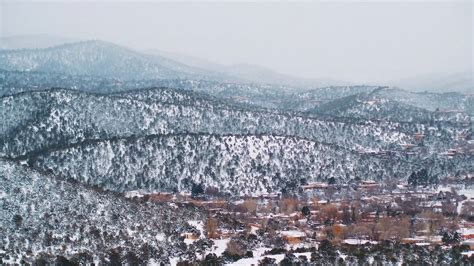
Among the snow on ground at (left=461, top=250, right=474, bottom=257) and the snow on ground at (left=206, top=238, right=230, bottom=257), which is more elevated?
the snow on ground at (left=461, top=250, right=474, bottom=257)

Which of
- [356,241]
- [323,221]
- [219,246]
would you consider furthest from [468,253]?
[219,246]

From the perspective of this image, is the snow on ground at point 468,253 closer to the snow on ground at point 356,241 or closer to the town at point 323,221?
the town at point 323,221

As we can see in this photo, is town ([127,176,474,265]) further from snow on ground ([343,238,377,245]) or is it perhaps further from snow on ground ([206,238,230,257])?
snow on ground ([206,238,230,257])

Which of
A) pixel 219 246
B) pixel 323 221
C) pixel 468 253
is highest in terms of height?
pixel 468 253

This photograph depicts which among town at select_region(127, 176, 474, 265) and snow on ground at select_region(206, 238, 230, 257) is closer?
snow on ground at select_region(206, 238, 230, 257)

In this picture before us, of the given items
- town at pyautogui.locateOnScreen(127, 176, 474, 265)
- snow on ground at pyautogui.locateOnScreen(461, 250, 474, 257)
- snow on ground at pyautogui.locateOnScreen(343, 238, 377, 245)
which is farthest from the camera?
snow on ground at pyautogui.locateOnScreen(343, 238, 377, 245)

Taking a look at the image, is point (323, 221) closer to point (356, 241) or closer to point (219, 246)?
point (356, 241)

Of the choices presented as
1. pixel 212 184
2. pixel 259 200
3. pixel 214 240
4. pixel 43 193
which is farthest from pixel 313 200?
pixel 43 193

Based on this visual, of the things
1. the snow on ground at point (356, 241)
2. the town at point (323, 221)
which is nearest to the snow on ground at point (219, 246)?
the town at point (323, 221)

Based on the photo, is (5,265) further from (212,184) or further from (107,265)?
(212,184)

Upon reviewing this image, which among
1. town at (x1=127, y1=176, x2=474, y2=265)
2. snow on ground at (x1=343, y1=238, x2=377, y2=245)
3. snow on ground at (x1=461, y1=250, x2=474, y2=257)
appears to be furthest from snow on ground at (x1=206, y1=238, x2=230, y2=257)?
snow on ground at (x1=461, y1=250, x2=474, y2=257)

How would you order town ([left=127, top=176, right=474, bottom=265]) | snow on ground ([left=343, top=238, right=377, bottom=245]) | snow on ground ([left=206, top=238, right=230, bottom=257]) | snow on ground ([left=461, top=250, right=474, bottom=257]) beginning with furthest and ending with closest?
snow on ground ([left=343, top=238, right=377, bottom=245])
town ([left=127, top=176, right=474, bottom=265])
snow on ground ([left=206, top=238, right=230, bottom=257])
snow on ground ([left=461, top=250, right=474, bottom=257])

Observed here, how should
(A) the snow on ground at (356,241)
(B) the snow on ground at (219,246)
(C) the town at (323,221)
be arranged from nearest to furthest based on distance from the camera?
(B) the snow on ground at (219,246), (C) the town at (323,221), (A) the snow on ground at (356,241)
